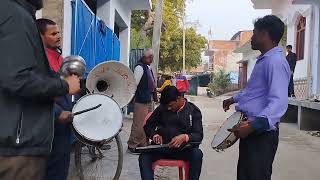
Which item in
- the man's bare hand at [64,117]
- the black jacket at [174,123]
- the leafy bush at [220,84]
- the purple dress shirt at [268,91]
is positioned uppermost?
the purple dress shirt at [268,91]

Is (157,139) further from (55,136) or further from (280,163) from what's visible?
(280,163)

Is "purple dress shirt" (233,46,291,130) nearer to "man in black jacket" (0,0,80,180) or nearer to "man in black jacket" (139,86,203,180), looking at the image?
Answer: "man in black jacket" (139,86,203,180)

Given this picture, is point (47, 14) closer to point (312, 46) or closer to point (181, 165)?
point (181, 165)

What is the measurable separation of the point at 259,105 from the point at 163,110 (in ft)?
4.68

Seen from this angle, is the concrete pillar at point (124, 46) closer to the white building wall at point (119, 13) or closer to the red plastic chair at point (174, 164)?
the white building wall at point (119, 13)

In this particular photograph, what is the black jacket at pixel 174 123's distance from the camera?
4.74 metres

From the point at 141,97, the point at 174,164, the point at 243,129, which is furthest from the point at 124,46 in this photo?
the point at 243,129

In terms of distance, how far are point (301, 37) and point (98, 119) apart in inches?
600

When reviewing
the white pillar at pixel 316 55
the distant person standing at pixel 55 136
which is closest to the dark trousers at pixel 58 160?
the distant person standing at pixel 55 136

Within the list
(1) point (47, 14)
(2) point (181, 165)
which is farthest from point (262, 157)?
(1) point (47, 14)

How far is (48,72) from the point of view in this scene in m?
2.36

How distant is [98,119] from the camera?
4082 millimetres

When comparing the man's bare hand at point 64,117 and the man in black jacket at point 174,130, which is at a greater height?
the man's bare hand at point 64,117

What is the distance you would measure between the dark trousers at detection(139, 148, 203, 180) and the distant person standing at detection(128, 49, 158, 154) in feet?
9.73
